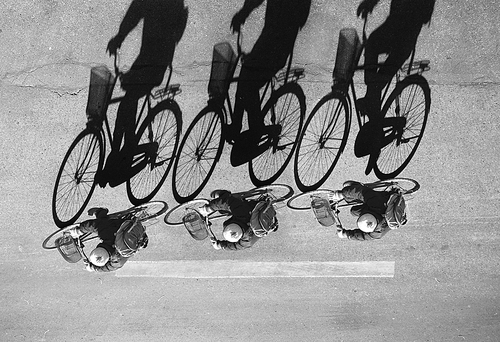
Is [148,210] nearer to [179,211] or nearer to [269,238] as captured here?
[179,211]

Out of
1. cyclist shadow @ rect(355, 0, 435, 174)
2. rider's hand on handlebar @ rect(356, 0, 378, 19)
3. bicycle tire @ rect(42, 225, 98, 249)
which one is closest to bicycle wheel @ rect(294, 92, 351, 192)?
cyclist shadow @ rect(355, 0, 435, 174)

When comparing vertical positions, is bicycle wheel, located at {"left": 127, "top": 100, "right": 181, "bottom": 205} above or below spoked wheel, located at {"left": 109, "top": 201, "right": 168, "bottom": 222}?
above

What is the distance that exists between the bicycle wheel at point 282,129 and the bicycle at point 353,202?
57 centimetres

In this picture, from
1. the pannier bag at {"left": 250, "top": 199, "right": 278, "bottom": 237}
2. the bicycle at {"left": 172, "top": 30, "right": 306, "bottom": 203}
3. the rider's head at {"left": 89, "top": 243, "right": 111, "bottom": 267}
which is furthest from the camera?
the bicycle at {"left": 172, "top": 30, "right": 306, "bottom": 203}

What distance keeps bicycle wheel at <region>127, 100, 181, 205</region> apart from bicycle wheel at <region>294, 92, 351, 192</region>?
2.20 meters

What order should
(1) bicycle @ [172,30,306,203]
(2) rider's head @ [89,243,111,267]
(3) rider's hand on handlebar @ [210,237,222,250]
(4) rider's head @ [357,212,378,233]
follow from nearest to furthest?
(4) rider's head @ [357,212,378,233] → (2) rider's head @ [89,243,111,267] → (3) rider's hand on handlebar @ [210,237,222,250] → (1) bicycle @ [172,30,306,203]

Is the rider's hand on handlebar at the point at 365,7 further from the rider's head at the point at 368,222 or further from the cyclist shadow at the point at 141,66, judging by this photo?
the rider's head at the point at 368,222

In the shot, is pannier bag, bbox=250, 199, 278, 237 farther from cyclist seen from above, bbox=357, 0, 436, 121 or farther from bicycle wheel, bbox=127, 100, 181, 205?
cyclist seen from above, bbox=357, 0, 436, 121

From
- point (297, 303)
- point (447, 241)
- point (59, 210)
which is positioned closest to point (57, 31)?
point (59, 210)

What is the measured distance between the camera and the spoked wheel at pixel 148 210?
682cm

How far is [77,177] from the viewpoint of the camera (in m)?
6.88

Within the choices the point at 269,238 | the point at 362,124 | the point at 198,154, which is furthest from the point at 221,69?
the point at 269,238

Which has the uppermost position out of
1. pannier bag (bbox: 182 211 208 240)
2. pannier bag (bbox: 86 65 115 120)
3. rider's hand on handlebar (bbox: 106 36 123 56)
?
rider's hand on handlebar (bbox: 106 36 123 56)

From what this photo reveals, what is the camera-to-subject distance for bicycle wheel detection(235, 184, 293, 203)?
22.5ft
